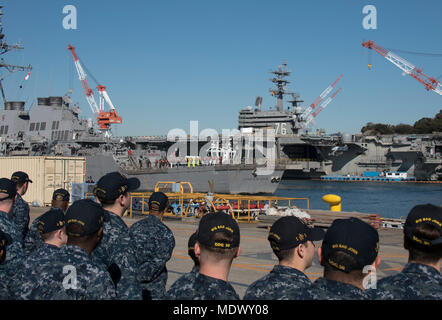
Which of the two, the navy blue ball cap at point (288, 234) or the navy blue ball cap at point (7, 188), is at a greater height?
the navy blue ball cap at point (7, 188)

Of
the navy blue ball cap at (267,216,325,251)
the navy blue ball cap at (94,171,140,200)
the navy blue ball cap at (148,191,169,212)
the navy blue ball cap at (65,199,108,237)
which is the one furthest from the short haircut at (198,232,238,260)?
the navy blue ball cap at (148,191,169,212)

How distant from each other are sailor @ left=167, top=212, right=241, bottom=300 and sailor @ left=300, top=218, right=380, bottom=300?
544 millimetres

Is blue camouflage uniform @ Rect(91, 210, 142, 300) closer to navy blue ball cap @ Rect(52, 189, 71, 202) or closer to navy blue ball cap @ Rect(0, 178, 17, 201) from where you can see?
navy blue ball cap @ Rect(0, 178, 17, 201)

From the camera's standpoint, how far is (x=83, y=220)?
2.97 metres

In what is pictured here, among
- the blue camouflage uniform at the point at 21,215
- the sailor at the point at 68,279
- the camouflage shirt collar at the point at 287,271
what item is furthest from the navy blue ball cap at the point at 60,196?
the camouflage shirt collar at the point at 287,271

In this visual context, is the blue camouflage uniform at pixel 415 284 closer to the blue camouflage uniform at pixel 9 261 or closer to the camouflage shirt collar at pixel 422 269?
the camouflage shirt collar at pixel 422 269

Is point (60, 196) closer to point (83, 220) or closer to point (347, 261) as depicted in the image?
point (83, 220)

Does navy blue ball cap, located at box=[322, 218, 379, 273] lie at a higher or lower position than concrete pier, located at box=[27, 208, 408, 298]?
higher

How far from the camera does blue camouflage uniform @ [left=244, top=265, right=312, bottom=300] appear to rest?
2.75 m

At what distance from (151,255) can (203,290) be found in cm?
162

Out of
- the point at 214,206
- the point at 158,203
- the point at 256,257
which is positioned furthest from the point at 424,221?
the point at 214,206

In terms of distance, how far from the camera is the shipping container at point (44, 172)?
2373 cm

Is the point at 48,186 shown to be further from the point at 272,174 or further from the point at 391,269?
the point at 272,174

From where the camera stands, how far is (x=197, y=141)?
182 feet
